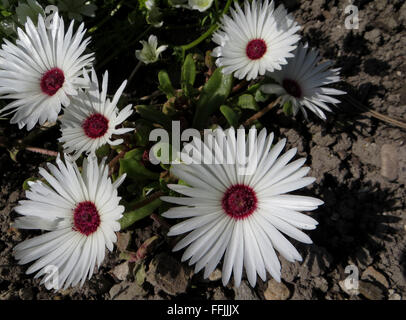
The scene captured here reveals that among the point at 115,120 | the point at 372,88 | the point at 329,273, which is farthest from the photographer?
the point at 372,88

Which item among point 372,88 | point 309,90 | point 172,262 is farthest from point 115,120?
point 372,88

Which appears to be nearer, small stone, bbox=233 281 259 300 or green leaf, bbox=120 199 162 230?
green leaf, bbox=120 199 162 230

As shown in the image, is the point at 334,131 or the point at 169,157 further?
the point at 334,131

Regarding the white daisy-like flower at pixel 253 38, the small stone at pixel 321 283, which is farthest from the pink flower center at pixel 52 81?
the small stone at pixel 321 283

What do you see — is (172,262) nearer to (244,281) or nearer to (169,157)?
(244,281)

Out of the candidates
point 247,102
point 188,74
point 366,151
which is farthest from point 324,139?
point 188,74

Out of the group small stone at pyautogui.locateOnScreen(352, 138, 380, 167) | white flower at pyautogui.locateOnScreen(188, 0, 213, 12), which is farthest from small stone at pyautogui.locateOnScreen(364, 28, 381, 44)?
white flower at pyautogui.locateOnScreen(188, 0, 213, 12)

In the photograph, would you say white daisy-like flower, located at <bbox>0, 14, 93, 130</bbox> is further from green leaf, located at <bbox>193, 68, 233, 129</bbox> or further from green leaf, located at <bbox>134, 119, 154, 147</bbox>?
green leaf, located at <bbox>193, 68, 233, 129</bbox>

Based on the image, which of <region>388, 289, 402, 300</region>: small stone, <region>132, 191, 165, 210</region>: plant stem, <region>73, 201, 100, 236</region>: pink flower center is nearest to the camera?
<region>73, 201, 100, 236</region>: pink flower center
